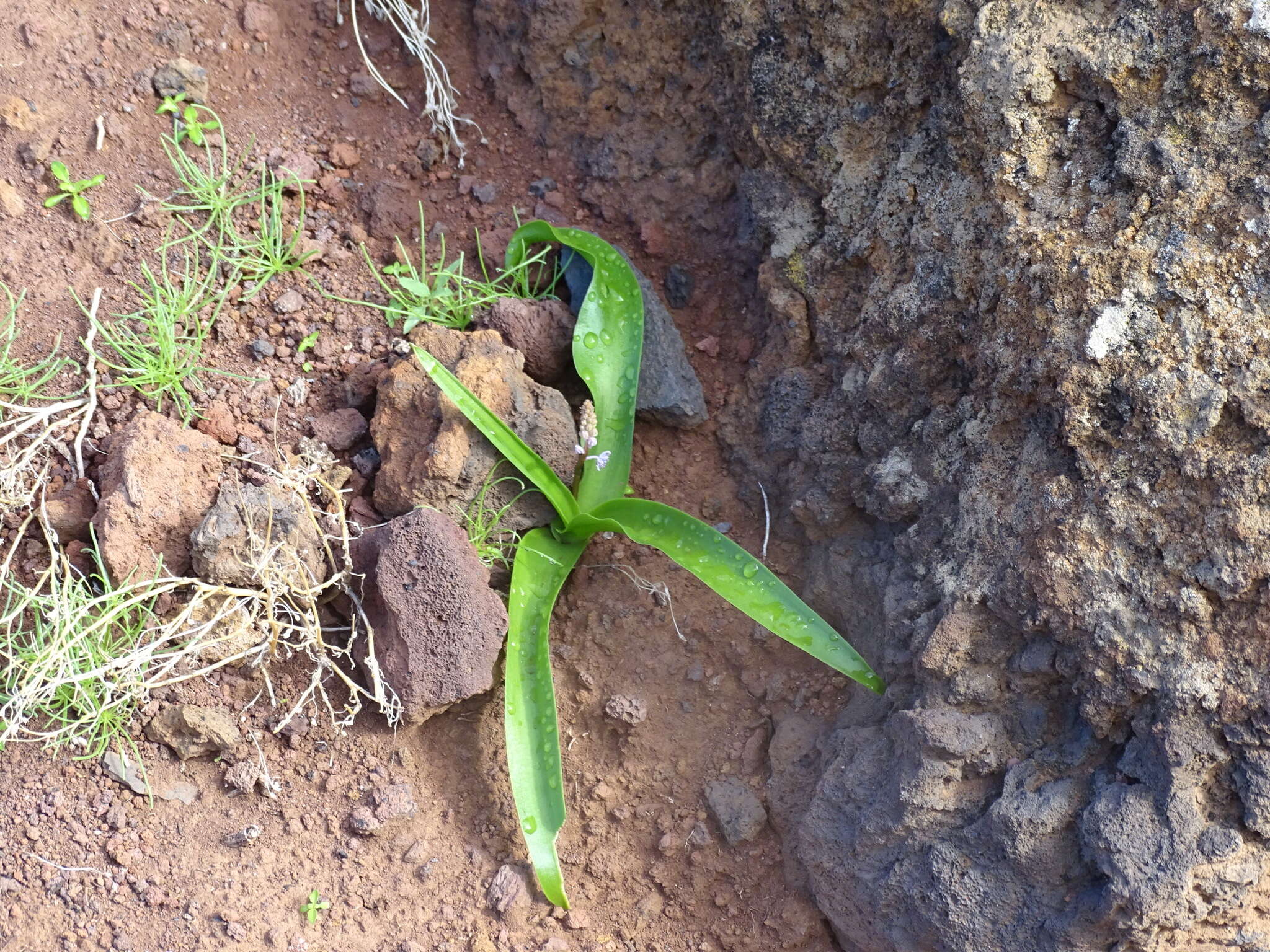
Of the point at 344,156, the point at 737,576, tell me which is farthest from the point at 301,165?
the point at 737,576

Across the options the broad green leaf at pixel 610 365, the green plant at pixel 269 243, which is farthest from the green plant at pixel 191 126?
the broad green leaf at pixel 610 365

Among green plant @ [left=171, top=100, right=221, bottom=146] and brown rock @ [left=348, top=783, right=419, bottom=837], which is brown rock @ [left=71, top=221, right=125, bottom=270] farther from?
brown rock @ [left=348, top=783, right=419, bottom=837]

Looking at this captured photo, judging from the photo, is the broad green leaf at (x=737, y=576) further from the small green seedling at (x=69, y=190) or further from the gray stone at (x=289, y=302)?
the small green seedling at (x=69, y=190)

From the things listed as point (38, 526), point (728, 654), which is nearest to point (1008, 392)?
point (728, 654)

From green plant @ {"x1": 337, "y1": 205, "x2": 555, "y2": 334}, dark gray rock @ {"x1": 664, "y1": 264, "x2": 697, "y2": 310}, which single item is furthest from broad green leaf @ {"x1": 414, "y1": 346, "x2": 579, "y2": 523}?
dark gray rock @ {"x1": 664, "y1": 264, "x2": 697, "y2": 310}

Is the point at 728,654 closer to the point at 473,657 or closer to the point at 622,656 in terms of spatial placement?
the point at 622,656

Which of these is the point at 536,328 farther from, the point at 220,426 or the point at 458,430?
the point at 220,426
